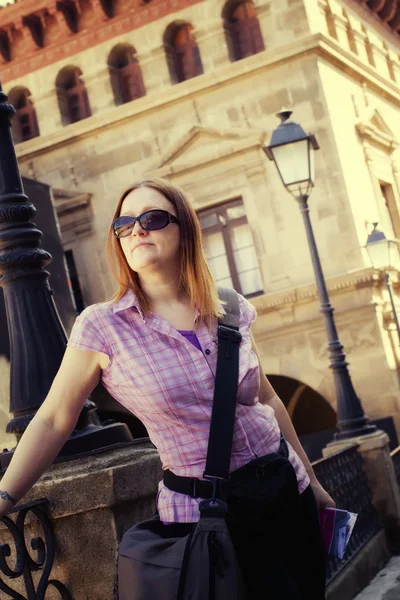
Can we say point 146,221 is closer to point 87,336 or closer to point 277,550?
point 87,336

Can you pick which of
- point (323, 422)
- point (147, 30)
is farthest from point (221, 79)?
point (323, 422)

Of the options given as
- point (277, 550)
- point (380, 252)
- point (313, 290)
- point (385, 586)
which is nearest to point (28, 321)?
point (277, 550)

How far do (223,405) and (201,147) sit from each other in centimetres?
2281

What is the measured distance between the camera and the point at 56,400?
276cm

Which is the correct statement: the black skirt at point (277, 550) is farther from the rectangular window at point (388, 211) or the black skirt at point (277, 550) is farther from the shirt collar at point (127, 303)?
the rectangular window at point (388, 211)

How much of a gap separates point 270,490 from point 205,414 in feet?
0.88

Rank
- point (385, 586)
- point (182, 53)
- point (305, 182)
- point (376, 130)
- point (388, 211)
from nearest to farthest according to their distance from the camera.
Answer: point (385, 586), point (305, 182), point (182, 53), point (376, 130), point (388, 211)

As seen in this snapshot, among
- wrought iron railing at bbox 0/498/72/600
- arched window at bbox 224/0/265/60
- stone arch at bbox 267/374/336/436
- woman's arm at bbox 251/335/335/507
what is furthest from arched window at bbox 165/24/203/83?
woman's arm at bbox 251/335/335/507

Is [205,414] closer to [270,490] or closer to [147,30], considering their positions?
[270,490]

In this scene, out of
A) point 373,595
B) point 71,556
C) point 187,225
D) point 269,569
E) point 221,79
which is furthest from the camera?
point 221,79

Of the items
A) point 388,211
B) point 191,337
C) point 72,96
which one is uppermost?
point 72,96

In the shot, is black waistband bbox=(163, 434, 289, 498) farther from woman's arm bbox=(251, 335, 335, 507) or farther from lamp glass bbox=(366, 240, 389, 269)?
lamp glass bbox=(366, 240, 389, 269)

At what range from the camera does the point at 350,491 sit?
33.2ft

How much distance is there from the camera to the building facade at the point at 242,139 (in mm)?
23500
